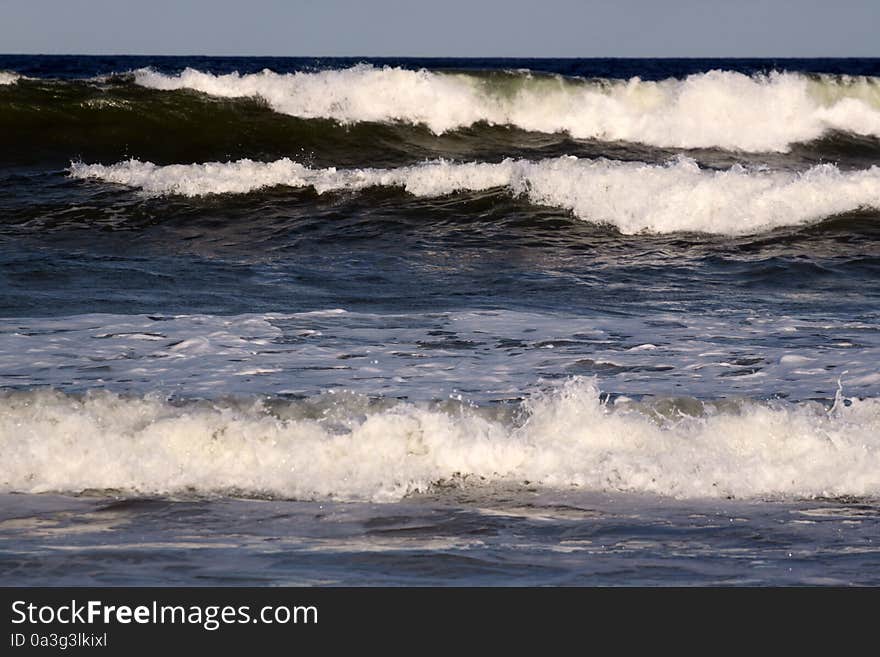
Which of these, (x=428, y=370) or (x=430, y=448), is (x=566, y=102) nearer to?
(x=428, y=370)

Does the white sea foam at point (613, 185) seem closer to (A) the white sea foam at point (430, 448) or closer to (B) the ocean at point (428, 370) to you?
(B) the ocean at point (428, 370)

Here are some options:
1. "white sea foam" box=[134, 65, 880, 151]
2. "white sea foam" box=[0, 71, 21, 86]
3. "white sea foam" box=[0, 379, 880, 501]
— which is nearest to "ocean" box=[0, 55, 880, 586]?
"white sea foam" box=[0, 379, 880, 501]

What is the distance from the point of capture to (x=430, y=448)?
16.3 feet

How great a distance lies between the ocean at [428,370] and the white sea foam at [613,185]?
4 cm

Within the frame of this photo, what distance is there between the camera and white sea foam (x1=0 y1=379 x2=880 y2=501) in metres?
4.75

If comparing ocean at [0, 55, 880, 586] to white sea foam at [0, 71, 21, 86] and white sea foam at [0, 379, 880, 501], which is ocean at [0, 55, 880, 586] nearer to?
white sea foam at [0, 379, 880, 501]

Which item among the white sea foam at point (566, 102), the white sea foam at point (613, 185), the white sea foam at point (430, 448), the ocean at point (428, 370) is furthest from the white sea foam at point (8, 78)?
the white sea foam at point (430, 448)

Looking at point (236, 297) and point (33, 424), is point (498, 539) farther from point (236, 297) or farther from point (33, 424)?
point (236, 297)

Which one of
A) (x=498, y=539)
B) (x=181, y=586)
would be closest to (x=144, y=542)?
(x=181, y=586)

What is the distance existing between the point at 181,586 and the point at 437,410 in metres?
1.99

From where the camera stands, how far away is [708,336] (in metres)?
7.07

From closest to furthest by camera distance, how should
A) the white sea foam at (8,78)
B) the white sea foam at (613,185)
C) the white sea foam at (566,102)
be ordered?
the white sea foam at (613,185) < the white sea foam at (8,78) < the white sea foam at (566,102)

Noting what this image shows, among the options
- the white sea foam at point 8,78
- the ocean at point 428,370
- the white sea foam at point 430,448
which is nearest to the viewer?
the ocean at point 428,370

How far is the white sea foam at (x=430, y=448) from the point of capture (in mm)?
4750
